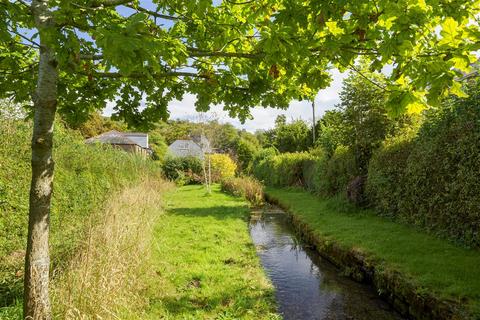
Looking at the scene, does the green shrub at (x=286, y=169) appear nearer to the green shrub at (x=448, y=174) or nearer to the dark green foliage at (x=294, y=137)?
the dark green foliage at (x=294, y=137)

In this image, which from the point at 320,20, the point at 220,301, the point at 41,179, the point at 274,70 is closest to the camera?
the point at 320,20

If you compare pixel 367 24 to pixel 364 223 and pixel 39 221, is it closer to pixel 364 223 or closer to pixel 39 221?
pixel 39 221

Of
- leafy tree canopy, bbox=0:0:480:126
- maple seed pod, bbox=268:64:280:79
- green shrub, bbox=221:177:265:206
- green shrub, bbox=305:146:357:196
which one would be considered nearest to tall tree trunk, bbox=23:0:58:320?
leafy tree canopy, bbox=0:0:480:126

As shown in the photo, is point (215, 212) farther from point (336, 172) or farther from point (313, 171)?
point (313, 171)

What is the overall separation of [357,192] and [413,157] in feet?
12.6

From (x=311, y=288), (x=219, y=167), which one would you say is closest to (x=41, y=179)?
(x=311, y=288)

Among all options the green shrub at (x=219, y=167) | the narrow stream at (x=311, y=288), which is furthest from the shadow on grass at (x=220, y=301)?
the green shrub at (x=219, y=167)

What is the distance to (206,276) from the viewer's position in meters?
8.01

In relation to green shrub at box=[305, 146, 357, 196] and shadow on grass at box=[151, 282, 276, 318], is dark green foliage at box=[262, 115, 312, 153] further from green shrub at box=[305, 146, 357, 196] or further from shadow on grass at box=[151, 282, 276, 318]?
shadow on grass at box=[151, 282, 276, 318]

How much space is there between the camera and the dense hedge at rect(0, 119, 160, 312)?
6273mm

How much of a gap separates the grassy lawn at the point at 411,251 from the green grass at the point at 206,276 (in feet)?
8.74

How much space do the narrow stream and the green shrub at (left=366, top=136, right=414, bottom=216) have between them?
327cm

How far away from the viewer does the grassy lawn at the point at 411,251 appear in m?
6.34

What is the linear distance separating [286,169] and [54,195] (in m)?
21.9
